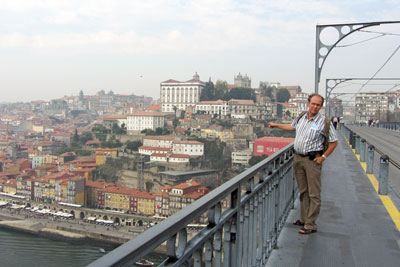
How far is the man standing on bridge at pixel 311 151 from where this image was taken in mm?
2779

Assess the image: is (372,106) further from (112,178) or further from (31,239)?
(31,239)

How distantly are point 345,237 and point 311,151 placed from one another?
0.74m

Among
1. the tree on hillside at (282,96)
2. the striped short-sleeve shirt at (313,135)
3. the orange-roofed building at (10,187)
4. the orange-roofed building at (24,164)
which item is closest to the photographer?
the striped short-sleeve shirt at (313,135)

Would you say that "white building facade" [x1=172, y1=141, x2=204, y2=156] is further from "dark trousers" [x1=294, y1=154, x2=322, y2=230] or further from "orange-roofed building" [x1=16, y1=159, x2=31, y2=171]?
"dark trousers" [x1=294, y1=154, x2=322, y2=230]

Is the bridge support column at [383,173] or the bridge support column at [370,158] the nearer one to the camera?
the bridge support column at [383,173]

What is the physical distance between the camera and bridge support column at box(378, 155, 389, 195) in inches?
173

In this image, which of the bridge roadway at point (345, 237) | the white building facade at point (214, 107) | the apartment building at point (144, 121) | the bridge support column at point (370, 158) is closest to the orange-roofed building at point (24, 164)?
the apartment building at point (144, 121)

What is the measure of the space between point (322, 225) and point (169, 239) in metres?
2.56

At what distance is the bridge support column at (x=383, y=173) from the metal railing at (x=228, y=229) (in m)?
1.80

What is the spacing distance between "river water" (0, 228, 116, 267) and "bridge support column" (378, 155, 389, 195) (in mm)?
19656

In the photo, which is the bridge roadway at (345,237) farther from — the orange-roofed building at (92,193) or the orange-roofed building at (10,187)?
the orange-roofed building at (10,187)

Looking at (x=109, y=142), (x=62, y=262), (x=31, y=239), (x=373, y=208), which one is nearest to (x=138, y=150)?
(x=109, y=142)

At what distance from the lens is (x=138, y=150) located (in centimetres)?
6222

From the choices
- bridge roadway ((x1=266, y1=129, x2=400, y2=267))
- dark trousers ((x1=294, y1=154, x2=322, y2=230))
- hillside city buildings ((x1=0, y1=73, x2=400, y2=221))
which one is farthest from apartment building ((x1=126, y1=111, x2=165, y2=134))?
dark trousers ((x1=294, y1=154, x2=322, y2=230))
